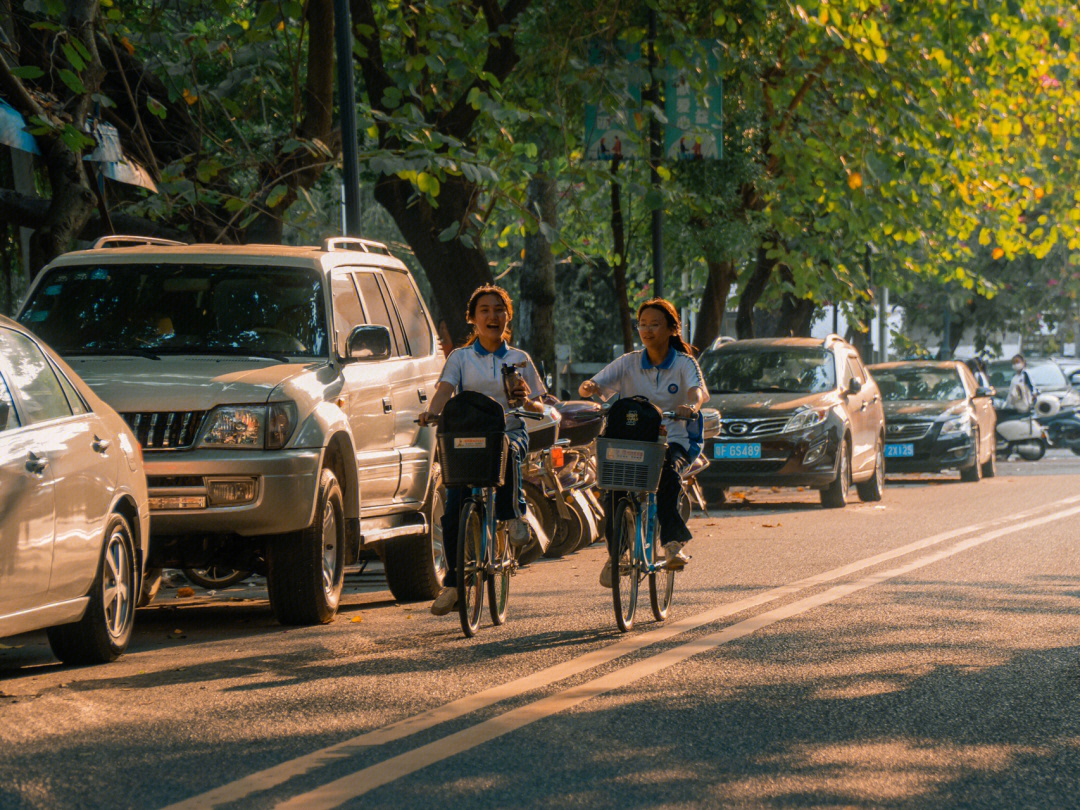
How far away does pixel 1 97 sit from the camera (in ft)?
50.9

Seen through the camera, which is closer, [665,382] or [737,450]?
[665,382]

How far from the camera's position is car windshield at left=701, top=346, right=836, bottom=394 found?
1992 cm

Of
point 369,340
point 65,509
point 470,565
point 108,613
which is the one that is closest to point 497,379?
point 369,340

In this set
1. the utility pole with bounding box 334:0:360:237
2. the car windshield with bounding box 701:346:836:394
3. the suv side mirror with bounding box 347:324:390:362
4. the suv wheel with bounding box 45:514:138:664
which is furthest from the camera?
the car windshield with bounding box 701:346:836:394

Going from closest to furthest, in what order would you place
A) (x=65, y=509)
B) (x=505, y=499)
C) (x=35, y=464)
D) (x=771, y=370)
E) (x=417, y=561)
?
1. (x=35, y=464)
2. (x=65, y=509)
3. (x=505, y=499)
4. (x=417, y=561)
5. (x=771, y=370)

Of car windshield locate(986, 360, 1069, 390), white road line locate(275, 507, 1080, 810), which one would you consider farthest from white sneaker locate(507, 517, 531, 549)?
car windshield locate(986, 360, 1069, 390)

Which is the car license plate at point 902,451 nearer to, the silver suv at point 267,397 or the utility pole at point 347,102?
the utility pole at point 347,102

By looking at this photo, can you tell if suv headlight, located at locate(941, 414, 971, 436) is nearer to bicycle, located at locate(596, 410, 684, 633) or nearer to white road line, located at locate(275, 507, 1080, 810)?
white road line, located at locate(275, 507, 1080, 810)

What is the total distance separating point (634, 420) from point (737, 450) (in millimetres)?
10005

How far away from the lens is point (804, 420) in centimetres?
1872

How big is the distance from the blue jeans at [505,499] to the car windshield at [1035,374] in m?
29.1

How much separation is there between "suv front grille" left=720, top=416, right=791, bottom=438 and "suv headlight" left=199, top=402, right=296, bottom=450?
1036cm

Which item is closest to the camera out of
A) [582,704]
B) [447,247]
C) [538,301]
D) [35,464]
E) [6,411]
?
[582,704]

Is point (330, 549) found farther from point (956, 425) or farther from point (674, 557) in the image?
point (956, 425)
